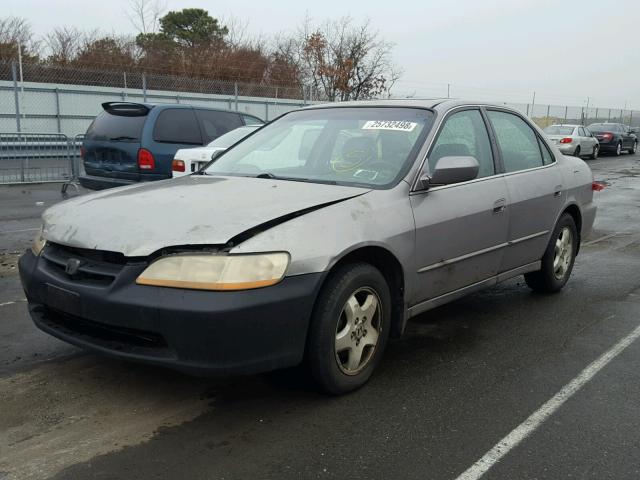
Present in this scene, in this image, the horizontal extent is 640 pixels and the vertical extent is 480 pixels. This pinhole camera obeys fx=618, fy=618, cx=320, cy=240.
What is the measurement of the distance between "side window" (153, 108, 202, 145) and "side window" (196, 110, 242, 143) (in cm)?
19

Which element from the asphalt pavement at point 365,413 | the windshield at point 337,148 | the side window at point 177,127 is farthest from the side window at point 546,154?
the side window at point 177,127

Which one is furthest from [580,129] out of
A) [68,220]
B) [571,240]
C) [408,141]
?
[68,220]

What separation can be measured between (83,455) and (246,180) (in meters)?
1.88

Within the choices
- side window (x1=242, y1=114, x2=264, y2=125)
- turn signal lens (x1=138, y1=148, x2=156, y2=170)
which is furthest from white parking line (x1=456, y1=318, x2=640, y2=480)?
side window (x1=242, y1=114, x2=264, y2=125)

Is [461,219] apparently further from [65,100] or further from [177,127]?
[65,100]

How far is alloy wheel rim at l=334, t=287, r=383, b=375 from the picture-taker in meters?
3.32

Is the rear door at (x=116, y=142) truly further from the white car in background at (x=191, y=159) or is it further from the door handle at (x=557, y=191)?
the door handle at (x=557, y=191)

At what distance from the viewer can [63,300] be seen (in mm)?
3137

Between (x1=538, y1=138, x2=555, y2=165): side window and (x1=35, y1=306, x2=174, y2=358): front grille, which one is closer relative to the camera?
(x1=35, y1=306, x2=174, y2=358): front grille

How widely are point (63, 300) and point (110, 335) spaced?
30 centimetres

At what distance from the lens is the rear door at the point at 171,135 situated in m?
8.89

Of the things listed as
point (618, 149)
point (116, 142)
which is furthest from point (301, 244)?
point (618, 149)

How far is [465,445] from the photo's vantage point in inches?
116

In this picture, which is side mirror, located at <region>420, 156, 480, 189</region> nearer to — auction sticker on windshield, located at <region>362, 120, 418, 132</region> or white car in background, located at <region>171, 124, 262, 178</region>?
auction sticker on windshield, located at <region>362, 120, 418, 132</region>
